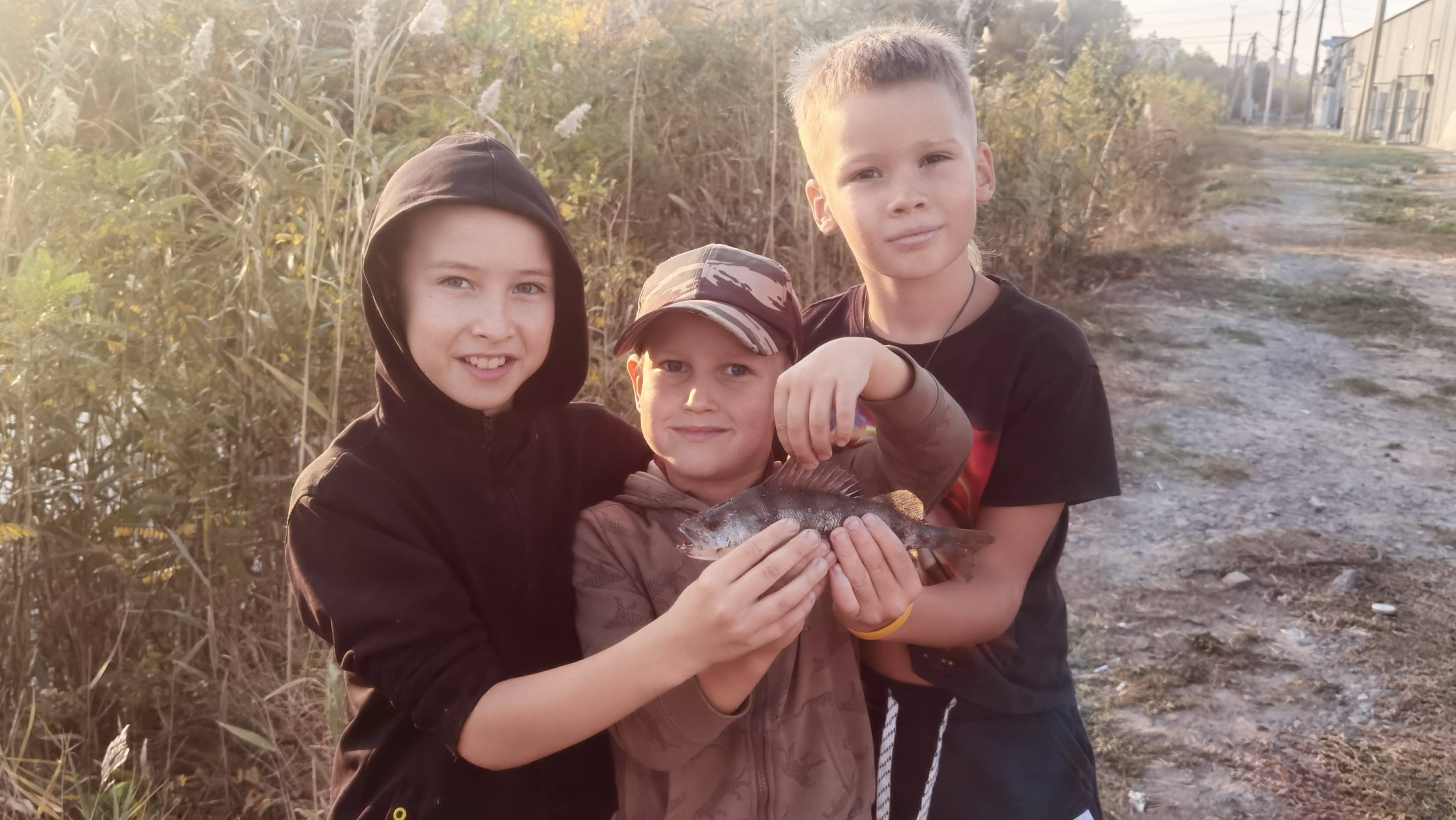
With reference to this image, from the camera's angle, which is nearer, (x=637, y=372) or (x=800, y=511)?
(x=800, y=511)

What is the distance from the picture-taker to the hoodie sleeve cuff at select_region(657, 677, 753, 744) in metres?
1.65

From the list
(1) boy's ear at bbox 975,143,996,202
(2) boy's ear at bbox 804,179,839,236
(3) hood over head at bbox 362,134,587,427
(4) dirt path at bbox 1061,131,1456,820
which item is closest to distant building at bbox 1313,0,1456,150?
(4) dirt path at bbox 1061,131,1456,820

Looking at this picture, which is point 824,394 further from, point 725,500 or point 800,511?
point 725,500

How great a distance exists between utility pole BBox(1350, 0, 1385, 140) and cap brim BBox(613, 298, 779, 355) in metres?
41.7

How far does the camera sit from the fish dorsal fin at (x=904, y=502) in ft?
5.51

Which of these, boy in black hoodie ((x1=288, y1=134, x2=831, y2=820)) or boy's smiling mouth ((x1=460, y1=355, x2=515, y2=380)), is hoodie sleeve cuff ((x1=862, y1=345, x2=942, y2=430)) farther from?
boy's smiling mouth ((x1=460, y1=355, x2=515, y2=380))

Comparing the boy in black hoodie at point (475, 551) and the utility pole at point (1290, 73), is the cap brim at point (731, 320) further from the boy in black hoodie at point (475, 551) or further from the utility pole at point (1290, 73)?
the utility pole at point (1290, 73)

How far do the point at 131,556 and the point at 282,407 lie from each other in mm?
607

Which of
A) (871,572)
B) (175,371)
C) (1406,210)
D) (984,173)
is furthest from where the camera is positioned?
(1406,210)

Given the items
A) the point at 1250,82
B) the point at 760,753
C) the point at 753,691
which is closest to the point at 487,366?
the point at 753,691

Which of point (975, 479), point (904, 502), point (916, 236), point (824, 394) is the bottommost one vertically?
point (975, 479)

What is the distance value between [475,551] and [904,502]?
81 centimetres

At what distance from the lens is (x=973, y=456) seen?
2074mm

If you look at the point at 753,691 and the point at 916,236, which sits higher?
the point at 916,236
